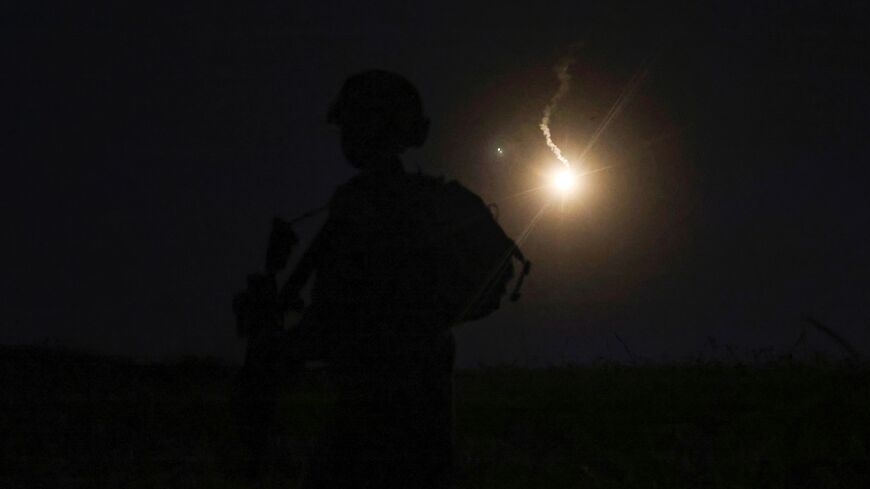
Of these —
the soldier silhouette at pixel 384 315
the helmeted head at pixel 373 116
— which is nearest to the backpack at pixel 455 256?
the soldier silhouette at pixel 384 315

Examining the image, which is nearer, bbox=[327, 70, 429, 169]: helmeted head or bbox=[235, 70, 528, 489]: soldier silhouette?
bbox=[235, 70, 528, 489]: soldier silhouette

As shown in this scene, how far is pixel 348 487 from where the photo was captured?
8.52 ft

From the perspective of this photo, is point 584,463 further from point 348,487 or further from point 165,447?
point 348,487

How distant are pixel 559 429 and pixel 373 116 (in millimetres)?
5950

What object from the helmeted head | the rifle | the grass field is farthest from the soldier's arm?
the grass field

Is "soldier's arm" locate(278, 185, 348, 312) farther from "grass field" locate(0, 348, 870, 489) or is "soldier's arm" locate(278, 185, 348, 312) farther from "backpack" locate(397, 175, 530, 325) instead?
"grass field" locate(0, 348, 870, 489)

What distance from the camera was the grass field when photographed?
6.72 metres

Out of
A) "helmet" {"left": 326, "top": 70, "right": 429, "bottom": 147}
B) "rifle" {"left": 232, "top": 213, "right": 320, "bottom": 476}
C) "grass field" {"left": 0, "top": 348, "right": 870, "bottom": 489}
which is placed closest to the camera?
"rifle" {"left": 232, "top": 213, "right": 320, "bottom": 476}

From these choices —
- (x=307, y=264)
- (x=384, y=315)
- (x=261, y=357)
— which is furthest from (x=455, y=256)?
(x=261, y=357)

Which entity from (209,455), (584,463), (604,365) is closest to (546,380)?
(604,365)

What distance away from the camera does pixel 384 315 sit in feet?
8.65

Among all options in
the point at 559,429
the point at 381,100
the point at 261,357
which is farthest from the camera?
the point at 559,429

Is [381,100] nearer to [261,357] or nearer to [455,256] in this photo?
[455,256]

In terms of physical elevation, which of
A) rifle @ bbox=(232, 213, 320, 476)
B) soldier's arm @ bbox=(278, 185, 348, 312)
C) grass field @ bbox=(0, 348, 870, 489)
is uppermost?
grass field @ bbox=(0, 348, 870, 489)
